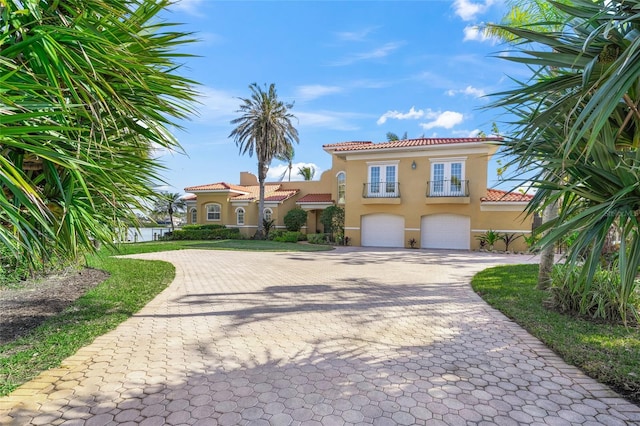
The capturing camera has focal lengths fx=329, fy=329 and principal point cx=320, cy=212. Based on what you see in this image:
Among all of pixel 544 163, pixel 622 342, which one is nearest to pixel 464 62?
pixel 544 163

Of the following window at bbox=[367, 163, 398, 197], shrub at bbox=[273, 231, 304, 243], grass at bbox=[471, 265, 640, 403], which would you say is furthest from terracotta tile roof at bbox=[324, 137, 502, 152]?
grass at bbox=[471, 265, 640, 403]

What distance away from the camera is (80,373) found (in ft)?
12.3

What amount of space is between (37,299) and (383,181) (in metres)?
19.9

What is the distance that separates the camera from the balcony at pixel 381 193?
22.8 m

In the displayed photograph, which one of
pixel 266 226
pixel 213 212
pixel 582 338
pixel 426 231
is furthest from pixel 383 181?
pixel 582 338

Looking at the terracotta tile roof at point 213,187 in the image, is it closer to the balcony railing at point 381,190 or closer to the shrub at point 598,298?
the balcony railing at point 381,190

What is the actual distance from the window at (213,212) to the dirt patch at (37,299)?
22141mm

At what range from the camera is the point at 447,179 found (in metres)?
21.7

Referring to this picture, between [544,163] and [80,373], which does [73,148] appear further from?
[544,163]

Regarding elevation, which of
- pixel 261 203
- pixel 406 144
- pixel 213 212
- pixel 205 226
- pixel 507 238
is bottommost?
pixel 507 238

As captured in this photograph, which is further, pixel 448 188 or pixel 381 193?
pixel 381 193

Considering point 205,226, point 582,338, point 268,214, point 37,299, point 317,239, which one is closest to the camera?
point 582,338

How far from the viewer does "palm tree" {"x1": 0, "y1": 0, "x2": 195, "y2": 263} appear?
2508 millimetres

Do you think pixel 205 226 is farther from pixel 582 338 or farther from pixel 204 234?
pixel 582 338
